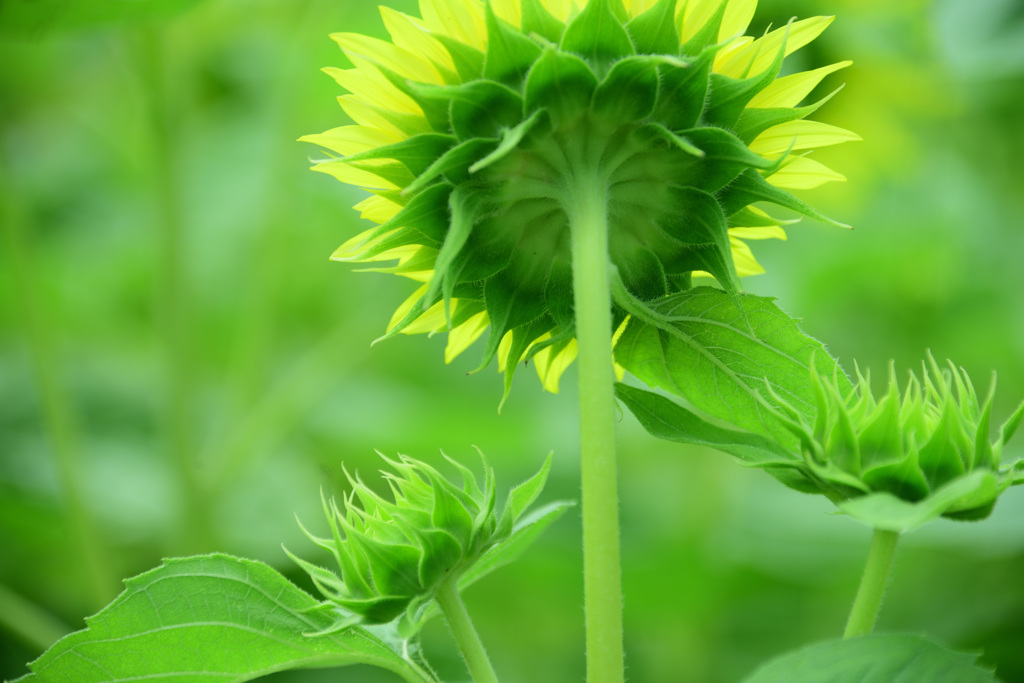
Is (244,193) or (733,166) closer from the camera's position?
(733,166)

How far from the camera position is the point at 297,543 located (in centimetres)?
172

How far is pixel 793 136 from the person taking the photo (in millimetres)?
531

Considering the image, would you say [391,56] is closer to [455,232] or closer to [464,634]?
[455,232]

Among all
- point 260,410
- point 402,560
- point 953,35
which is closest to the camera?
point 402,560

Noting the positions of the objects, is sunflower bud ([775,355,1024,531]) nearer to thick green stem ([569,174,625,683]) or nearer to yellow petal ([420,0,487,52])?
thick green stem ([569,174,625,683])

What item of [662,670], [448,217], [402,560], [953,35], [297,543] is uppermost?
[953,35]

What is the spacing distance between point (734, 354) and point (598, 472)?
13 cm

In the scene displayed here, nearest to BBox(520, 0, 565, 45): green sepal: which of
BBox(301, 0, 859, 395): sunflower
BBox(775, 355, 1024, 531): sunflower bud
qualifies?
BBox(301, 0, 859, 395): sunflower

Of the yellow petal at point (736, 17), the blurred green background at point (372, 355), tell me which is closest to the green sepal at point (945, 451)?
the yellow petal at point (736, 17)

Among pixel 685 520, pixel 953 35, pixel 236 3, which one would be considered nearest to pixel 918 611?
pixel 685 520

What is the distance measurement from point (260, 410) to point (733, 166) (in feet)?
3.27

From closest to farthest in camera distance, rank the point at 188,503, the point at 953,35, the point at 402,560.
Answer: the point at 402,560 < the point at 953,35 < the point at 188,503

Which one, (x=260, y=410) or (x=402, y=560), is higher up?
(x=402, y=560)

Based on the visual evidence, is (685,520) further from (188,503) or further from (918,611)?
(188,503)
